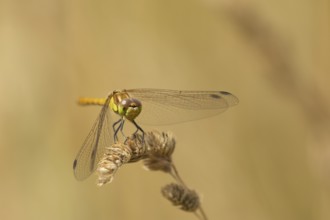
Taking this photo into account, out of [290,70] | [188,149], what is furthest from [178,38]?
[290,70]

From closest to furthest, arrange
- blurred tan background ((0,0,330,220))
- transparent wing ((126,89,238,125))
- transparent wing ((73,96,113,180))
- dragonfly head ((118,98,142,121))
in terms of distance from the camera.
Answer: transparent wing ((73,96,113,180)) → dragonfly head ((118,98,142,121)) → transparent wing ((126,89,238,125)) → blurred tan background ((0,0,330,220))

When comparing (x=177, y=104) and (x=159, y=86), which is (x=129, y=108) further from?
(x=159, y=86)

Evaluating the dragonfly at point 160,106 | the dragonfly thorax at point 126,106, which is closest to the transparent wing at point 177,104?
the dragonfly at point 160,106

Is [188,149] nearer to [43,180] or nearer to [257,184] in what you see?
[257,184]

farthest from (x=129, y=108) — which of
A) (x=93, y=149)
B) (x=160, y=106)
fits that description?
(x=93, y=149)

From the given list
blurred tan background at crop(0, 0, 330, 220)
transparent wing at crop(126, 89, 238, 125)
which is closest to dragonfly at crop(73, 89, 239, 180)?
transparent wing at crop(126, 89, 238, 125)

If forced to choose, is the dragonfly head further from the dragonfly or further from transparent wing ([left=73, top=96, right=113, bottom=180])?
transparent wing ([left=73, top=96, right=113, bottom=180])

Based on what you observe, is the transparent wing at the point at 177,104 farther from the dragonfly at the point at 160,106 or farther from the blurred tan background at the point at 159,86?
the blurred tan background at the point at 159,86
